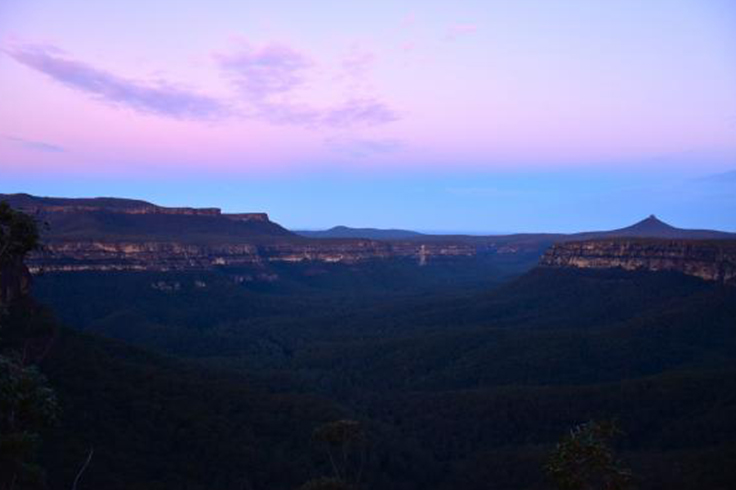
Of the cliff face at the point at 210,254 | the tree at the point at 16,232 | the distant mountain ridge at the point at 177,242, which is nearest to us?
the tree at the point at 16,232

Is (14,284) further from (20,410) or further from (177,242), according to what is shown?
(177,242)

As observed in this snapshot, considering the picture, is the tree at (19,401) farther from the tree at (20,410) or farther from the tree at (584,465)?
the tree at (584,465)

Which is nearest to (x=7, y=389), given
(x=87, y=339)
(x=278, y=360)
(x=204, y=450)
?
(x=204, y=450)

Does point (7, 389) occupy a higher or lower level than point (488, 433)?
higher

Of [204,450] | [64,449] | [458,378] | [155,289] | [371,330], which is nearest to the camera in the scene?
[64,449]

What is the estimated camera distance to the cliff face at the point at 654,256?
8681 centimetres

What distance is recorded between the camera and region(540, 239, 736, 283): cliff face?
86812 millimetres

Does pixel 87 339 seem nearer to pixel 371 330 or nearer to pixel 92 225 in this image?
pixel 371 330

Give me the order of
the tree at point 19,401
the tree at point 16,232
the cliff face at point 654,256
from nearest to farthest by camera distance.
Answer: the tree at point 19,401
the tree at point 16,232
the cliff face at point 654,256

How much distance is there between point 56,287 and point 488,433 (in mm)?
79537

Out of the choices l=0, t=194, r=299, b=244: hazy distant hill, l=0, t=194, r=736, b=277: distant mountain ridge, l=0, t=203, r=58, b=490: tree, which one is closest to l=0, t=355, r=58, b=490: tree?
l=0, t=203, r=58, b=490: tree

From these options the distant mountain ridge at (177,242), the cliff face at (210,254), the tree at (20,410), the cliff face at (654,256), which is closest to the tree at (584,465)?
the tree at (20,410)

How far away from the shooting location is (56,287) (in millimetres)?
101938

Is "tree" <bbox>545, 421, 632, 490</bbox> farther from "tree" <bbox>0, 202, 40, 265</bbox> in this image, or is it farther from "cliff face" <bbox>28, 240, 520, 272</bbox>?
"cliff face" <bbox>28, 240, 520, 272</bbox>
